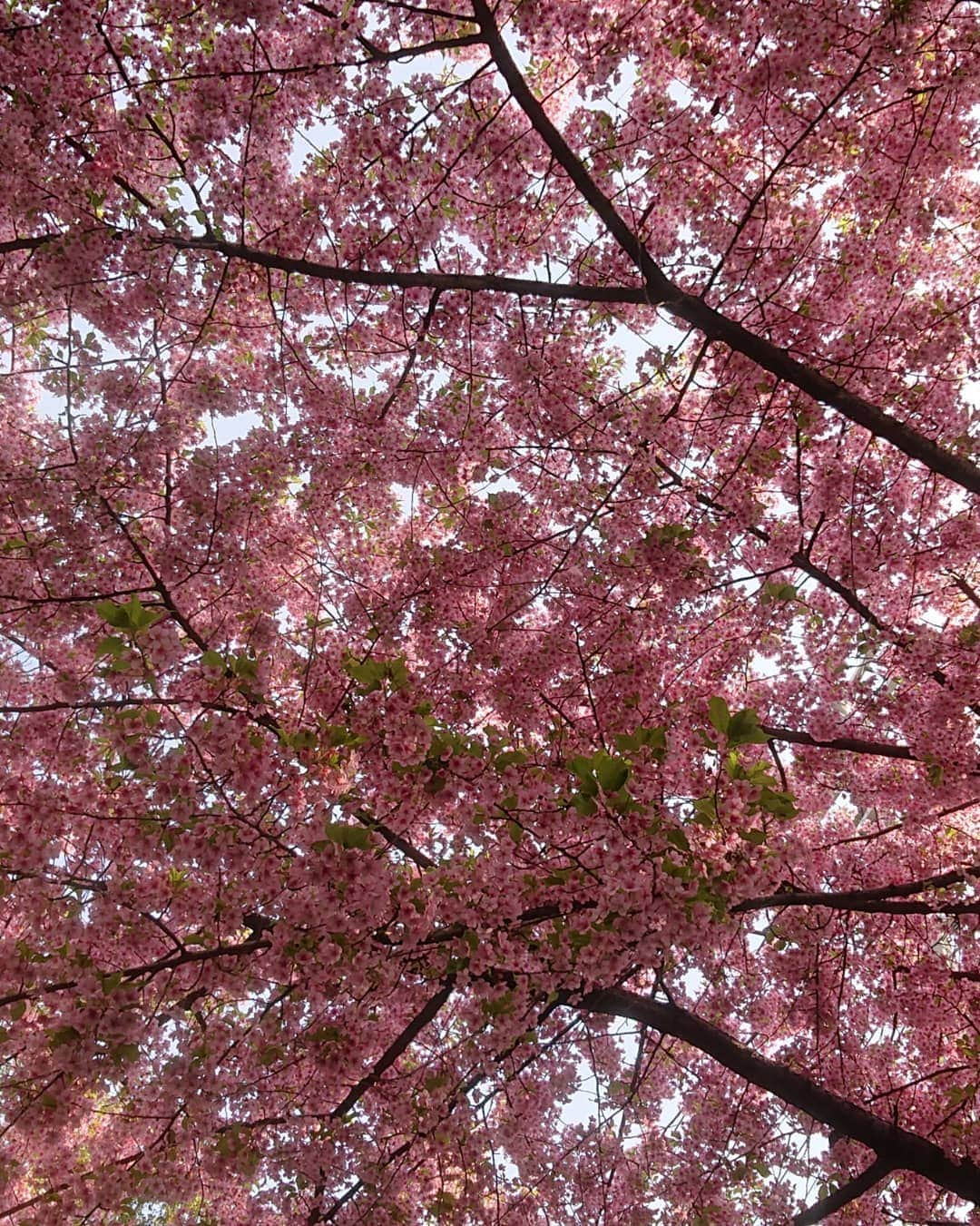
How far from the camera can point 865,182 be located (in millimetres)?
5852

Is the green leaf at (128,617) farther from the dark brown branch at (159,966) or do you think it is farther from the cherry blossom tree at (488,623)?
the dark brown branch at (159,966)

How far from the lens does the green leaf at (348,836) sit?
10.4 ft

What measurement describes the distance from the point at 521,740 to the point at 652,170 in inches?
171

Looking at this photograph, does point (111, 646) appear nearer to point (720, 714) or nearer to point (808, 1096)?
point (720, 714)

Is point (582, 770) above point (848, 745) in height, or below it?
below

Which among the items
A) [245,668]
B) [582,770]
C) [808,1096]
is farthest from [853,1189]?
[245,668]

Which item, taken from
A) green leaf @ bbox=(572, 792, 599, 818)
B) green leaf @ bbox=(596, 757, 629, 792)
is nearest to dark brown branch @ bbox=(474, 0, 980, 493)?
green leaf @ bbox=(596, 757, 629, 792)

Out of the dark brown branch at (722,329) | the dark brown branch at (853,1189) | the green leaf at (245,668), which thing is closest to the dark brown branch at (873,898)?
the dark brown branch at (853,1189)

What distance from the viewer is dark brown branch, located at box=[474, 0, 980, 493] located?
4395mm

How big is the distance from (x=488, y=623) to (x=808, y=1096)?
4012mm

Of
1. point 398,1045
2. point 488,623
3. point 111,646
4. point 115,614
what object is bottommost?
point 398,1045

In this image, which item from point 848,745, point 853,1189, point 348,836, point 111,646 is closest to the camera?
point 111,646

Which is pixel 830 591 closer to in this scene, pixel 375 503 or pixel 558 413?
pixel 558 413

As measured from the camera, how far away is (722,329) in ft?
15.8
